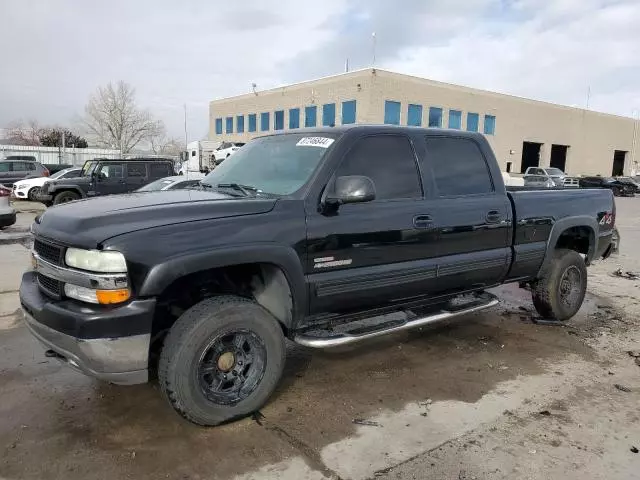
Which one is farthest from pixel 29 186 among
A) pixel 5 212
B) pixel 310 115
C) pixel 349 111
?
pixel 310 115

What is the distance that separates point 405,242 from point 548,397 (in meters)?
1.56

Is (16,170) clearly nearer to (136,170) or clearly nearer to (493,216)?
(136,170)

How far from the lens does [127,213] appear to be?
3227 mm

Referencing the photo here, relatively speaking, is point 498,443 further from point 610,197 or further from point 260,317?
point 610,197

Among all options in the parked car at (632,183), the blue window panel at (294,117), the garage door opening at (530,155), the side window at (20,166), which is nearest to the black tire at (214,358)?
the side window at (20,166)

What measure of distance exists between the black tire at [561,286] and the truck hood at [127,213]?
3.47 metres

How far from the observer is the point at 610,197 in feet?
20.3

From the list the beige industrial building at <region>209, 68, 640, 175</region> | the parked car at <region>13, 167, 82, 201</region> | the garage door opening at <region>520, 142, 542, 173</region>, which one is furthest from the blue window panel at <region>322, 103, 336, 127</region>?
the parked car at <region>13, 167, 82, 201</region>

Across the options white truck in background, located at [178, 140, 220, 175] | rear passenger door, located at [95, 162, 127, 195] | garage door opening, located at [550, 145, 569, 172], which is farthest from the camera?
garage door opening, located at [550, 145, 569, 172]

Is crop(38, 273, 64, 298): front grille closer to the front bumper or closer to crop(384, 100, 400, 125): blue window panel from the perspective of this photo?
the front bumper

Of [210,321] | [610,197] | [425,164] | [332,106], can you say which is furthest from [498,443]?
[332,106]

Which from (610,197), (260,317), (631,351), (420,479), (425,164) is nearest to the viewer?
(420,479)

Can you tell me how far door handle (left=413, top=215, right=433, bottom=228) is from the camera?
420cm

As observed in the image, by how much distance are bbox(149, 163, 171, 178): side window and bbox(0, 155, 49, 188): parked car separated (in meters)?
8.22
